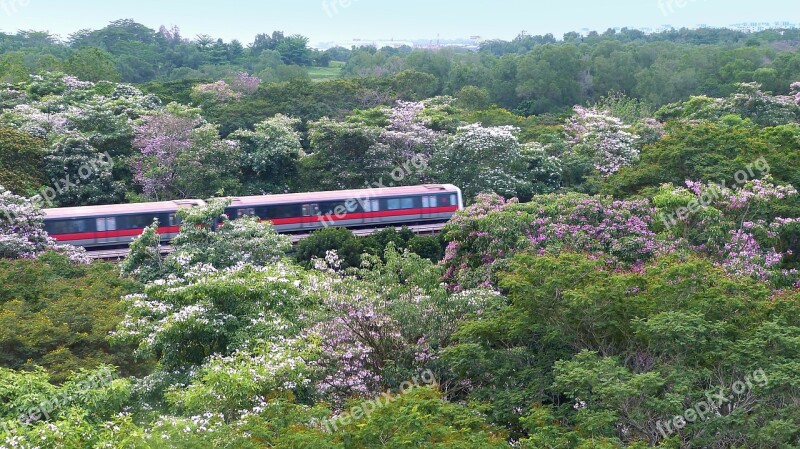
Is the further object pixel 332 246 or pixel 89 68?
pixel 89 68

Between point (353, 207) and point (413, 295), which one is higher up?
point (353, 207)

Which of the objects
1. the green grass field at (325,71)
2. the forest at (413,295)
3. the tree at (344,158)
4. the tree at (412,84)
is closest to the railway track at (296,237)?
the forest at (413,295)

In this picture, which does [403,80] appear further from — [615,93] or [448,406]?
[448,406]

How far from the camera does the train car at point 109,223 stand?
27.1 m

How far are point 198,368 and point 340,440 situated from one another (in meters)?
4.30

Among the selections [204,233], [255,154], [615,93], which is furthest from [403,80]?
[204,233]

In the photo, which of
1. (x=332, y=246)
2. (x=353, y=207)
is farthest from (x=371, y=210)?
(x=332, y=246)

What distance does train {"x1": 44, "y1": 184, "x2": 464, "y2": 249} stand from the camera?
2720cm

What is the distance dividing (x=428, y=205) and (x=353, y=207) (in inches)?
107

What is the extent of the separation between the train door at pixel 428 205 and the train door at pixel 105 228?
1029 cm

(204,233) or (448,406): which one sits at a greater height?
(204,233)

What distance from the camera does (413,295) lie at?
15.9 metres

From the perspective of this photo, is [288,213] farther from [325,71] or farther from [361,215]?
[325,71]

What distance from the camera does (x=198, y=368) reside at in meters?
14.1
